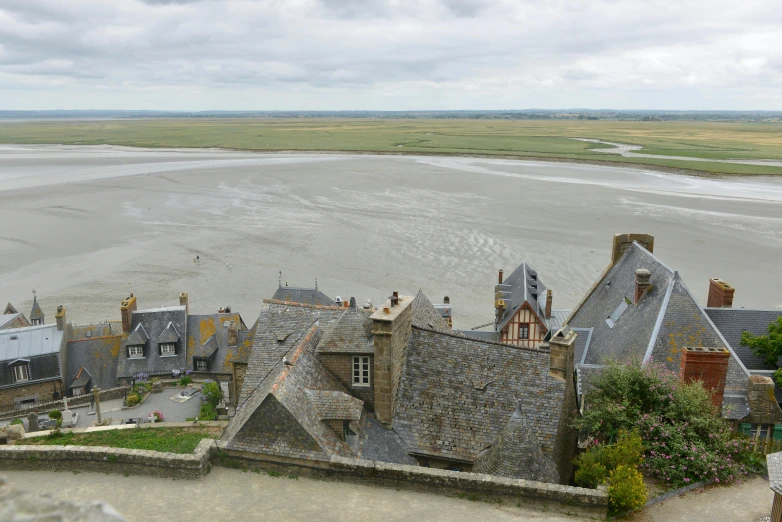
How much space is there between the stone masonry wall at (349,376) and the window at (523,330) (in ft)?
55.9

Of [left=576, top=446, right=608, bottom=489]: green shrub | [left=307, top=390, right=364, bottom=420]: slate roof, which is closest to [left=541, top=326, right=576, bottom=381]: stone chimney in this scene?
[left=576, top=446, right=608, bottom=489]: green shrub

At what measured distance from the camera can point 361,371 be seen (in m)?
16.4

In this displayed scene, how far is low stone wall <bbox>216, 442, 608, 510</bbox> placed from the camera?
12156 millimetres

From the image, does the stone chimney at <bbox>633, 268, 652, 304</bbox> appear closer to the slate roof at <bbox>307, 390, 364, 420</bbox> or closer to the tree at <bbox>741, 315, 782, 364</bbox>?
the tree at <bbox>741, 315, 782, 364</bbox>

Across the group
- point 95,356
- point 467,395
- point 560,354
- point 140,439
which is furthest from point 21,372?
point 560,354

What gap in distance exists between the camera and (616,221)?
64.0 metres

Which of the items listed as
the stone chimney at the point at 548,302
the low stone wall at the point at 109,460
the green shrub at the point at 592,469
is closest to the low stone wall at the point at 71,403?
the low stone wall at the point at 109,460

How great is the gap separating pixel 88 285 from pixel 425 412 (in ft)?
133

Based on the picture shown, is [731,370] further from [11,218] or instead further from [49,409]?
[11,218]

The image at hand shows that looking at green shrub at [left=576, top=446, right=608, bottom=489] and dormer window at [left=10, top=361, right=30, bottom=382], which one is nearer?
green shrub at [left=576, top=446, right=608, bottom=489]

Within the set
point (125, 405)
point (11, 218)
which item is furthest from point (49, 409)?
point (11, 218)

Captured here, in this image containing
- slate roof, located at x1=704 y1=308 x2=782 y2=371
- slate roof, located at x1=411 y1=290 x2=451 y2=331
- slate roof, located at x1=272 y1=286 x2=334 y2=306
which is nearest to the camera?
slate roof, located at x1=411 y1=290 x2=451 y2=331

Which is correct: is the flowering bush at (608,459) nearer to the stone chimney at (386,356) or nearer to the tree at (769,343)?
the stone chimney at (386,356)

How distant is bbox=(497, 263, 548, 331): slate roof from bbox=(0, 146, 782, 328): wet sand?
4956 millimetres
